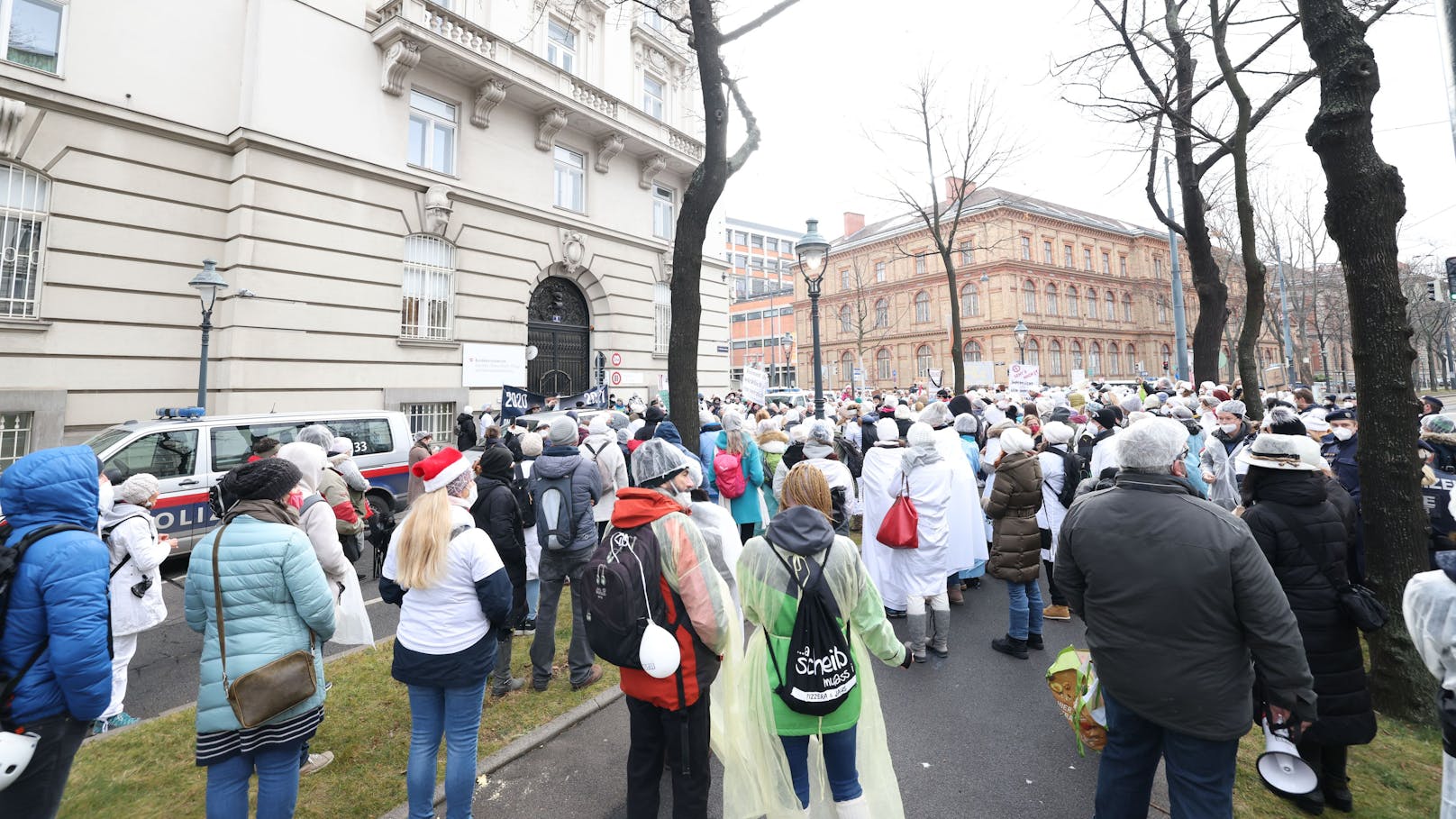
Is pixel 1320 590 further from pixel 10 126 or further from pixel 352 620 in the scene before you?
pixel 10 126

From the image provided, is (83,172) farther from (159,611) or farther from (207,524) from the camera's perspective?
(159,611)

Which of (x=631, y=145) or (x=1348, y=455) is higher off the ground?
(x=631, y=145)

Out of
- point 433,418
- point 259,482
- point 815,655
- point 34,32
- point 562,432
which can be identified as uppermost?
point 34,32

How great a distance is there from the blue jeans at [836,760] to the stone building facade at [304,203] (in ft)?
43.9

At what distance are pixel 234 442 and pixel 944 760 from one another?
30.9 feet

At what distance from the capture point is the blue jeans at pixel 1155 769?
2.52 metres

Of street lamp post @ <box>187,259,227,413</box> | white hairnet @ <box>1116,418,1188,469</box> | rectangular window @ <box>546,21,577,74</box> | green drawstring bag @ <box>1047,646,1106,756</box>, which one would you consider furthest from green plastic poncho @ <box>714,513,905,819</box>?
rectangular window @ <box>546,21,577,74</box>

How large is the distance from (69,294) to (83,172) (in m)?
2.22

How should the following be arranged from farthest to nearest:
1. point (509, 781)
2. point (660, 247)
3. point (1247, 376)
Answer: point (660, 247) < point (1247, 376) < point (509, 781)

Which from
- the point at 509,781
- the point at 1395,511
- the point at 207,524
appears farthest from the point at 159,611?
the point at 1395,511

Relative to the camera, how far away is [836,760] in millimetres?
2842

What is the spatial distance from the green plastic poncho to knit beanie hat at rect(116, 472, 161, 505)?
4.50 metres

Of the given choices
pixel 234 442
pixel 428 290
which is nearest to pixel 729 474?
pixel 234 442

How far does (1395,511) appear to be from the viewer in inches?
163
